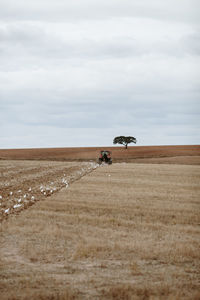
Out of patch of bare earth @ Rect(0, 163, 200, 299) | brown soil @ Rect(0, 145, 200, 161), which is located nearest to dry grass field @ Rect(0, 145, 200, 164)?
brown soil @ Rect(0, 145, 200, 161)

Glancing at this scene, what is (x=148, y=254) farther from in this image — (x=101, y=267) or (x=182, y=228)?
(x=182, y=228)

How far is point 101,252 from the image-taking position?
9453 millimetres

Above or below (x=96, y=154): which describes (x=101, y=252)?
below

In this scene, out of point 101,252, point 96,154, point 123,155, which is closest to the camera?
point 101,252

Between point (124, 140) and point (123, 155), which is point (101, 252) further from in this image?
point (124, 140)

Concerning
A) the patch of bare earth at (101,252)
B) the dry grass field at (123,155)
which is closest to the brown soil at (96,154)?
the dry grass field at (123,155)

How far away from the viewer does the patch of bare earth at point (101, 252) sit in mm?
7102

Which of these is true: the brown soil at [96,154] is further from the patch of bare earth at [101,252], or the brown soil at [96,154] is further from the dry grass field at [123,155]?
the patch of bare earth at [101,252]

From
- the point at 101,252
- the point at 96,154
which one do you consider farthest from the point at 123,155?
the point at 101,252

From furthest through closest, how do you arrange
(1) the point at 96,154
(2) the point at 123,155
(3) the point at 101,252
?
(1) the point at 96,154 → (2) the point at 123,155 → (3) the point at 101,252

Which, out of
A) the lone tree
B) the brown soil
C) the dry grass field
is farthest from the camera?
the lone tree

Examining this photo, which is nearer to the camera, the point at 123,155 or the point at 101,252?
the point at 101,252

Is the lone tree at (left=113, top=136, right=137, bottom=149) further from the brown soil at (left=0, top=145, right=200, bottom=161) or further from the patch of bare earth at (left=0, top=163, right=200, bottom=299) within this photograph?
the patch of bare earth at (left=0, top=163, right=200, bottom=299)

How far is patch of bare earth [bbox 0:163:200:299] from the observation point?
7102mm
